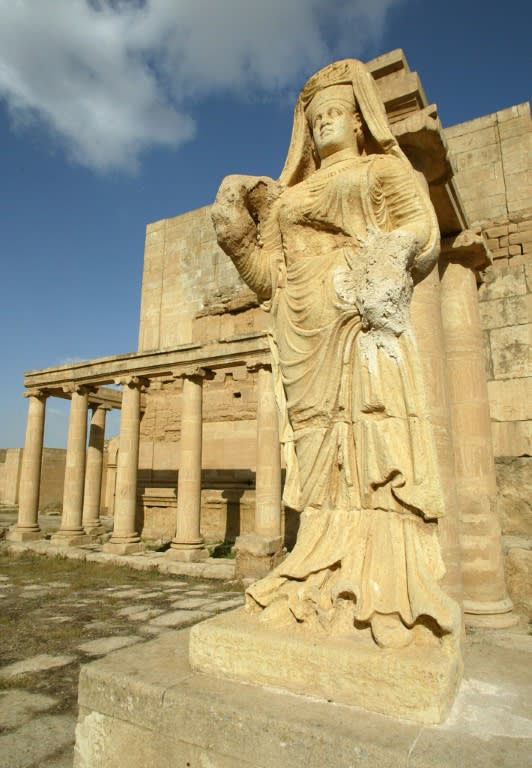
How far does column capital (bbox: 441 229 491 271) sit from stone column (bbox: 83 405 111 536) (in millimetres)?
14652

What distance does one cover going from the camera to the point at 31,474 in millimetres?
15000

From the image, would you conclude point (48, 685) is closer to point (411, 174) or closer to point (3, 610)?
point (3, 610)

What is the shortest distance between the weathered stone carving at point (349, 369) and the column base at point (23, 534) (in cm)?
1414

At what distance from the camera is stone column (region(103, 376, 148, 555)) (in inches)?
500

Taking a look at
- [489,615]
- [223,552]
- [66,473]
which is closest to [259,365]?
[223,552]

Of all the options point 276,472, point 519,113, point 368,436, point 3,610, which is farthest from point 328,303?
point 276,472

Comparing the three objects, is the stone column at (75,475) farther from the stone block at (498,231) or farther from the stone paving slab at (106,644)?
the stone block at (498,231)

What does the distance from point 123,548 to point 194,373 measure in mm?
4584

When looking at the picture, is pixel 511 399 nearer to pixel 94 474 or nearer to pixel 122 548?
pixel 122 548

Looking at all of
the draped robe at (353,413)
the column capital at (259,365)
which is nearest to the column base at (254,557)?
the column capital at (259,365)

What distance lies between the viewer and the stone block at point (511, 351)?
21.8 ft

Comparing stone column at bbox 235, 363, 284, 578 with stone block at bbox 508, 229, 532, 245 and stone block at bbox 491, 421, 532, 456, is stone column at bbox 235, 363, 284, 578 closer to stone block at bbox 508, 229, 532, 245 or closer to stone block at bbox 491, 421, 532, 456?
stone block at bbox 491, 421, 532, 456

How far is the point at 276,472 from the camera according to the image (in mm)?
11195

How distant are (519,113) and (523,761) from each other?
8.95 m
